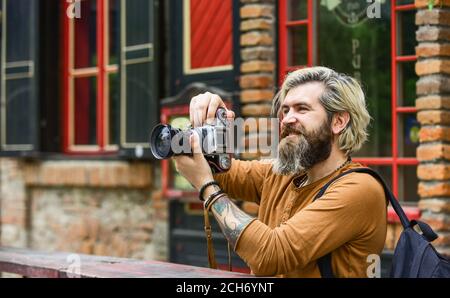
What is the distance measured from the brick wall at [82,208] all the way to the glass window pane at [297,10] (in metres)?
1.79

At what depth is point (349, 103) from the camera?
2.57 meters

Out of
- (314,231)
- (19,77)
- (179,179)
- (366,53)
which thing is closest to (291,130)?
(314,231)

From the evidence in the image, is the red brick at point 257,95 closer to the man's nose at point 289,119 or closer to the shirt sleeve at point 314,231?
the man's nose at point 289,119

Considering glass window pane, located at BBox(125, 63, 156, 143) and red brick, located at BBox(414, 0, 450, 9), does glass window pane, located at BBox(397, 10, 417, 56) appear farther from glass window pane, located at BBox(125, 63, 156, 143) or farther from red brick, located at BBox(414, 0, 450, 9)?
glass window pane, located at BBox(125, 63, 156, 143)

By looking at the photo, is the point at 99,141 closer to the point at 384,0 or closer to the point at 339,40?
the point at 339,40

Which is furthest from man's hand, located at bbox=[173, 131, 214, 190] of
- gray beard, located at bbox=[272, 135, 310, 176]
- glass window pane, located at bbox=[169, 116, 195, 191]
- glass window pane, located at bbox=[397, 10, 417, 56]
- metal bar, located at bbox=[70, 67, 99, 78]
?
metal bar, located at bbox=[70, 67, 99, 78]

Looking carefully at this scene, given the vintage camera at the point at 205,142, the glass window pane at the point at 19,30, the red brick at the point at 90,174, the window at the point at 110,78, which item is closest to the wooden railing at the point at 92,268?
the vintage camera at the point at 205,142

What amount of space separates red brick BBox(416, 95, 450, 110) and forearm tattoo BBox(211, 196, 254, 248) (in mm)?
2779

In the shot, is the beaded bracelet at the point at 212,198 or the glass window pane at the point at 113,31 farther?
the glass window pane at the point at 113,31

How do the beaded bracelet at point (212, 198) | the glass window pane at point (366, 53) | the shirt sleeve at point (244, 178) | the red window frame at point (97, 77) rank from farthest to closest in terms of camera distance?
the red window frame at point (97, 77)
the glass window pane at point (366, 53)
the shirt sleeve at point (244, 178)
the beaded bracelet at point (212, 198)

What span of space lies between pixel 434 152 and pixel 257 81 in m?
1.55

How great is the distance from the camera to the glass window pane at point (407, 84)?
5293 millimetres

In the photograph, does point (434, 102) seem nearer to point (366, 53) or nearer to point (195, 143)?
point (366, 53)
